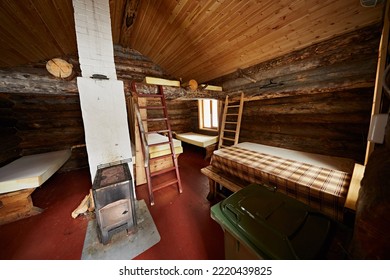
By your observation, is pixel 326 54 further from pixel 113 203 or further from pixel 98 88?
pixel 113 203

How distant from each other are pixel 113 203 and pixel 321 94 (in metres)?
4.02

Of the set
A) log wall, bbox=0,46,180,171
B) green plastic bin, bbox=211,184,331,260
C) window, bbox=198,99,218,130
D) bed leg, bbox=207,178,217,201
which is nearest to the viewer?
green plastic bin, bbox=211,184,331,260

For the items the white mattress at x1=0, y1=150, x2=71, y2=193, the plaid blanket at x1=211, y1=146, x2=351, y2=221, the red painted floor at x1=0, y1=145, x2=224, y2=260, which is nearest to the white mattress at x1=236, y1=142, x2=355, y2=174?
the plaid blanket at x1=211, y1=146, x2=351, y2=221

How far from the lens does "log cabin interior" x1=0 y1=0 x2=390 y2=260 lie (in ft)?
5.66

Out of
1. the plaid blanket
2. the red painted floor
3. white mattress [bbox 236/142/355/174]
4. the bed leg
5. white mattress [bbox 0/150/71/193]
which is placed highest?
white mattress [bbox 236/142/355/174]

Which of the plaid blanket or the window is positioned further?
the window

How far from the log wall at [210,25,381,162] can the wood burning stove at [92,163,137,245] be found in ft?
11.0

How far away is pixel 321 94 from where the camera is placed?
2545 mm

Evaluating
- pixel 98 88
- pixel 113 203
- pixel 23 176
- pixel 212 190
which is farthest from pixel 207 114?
pixel 23 176

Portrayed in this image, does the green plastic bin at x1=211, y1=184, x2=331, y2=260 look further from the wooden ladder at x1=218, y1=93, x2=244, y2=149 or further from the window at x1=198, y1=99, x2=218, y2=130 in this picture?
the window at x1=198, y1=99, x2=218, y2=130

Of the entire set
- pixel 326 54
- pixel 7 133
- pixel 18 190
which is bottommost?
pixel 18 190

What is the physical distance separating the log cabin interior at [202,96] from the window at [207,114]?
4.96 feet

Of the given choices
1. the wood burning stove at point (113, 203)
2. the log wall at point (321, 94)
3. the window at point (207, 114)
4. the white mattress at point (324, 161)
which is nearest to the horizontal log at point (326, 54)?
the log wall at point (321, 94)
